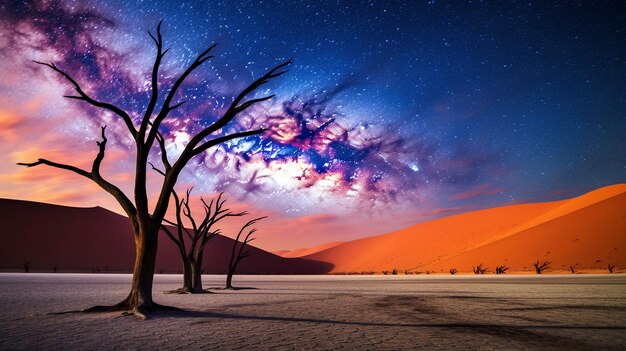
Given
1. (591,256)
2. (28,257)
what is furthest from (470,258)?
(28,257)

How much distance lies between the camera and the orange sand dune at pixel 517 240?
58094 mm

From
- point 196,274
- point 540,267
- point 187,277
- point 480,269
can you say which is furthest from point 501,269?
point 187,277

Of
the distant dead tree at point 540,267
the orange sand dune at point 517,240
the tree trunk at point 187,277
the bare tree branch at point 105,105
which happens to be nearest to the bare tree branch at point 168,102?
the bare tree branch at point 105,105

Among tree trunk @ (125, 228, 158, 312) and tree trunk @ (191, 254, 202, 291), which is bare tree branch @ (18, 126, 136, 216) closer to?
tree trunk @ (125, 228, 158, 312)

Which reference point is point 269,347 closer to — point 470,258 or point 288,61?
point 288,61

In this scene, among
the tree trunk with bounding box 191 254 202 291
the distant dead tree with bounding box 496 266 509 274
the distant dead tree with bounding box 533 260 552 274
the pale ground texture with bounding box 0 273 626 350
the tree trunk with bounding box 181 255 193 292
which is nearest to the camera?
the pale ground texture with bounding box 0 273 626 350

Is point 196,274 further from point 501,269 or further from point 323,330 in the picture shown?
point 501,269

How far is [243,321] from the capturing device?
30.7 ft

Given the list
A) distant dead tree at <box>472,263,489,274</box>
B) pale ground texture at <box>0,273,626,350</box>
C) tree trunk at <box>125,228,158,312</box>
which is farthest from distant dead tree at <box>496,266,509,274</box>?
tree trunk at <box>125,228,158,312</box>

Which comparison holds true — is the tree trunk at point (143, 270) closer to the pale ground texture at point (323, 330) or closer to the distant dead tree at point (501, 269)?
the pale ground texture at point (323, 330)

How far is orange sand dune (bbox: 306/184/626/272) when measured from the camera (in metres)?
58.1

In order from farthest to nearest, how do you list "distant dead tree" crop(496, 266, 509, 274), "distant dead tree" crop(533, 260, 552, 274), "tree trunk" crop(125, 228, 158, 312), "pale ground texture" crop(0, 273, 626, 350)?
"distant dead tree" crop(496, 266, 509, 274), "distant dead tree" crop(533, 260, 552, 274), "tree trunk" crop(125, 228, 158, 312), "pale ground texture" crop(0, 273, 626, 350)

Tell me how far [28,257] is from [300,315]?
87235 mm

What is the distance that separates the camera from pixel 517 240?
70.5m
